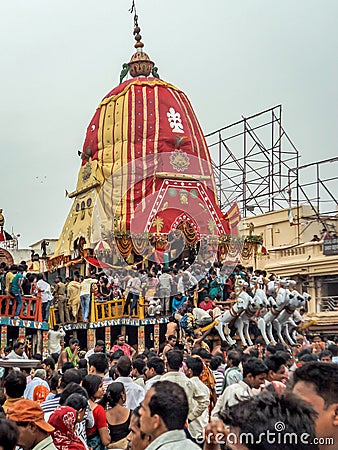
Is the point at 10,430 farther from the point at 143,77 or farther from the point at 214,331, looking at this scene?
the point at 143,77

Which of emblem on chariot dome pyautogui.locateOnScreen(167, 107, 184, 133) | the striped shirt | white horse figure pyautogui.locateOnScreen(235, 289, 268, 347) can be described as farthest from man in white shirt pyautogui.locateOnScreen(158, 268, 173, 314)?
the striped shirt

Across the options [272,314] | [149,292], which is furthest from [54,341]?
[272,314]

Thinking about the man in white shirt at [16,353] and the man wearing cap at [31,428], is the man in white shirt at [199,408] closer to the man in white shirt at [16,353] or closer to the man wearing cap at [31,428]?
the man wearing cap at [31,428]

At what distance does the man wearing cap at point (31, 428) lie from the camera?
166 inches

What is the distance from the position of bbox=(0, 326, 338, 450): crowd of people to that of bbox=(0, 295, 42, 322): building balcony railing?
7644mm

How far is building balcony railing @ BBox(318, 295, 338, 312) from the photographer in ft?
90.4

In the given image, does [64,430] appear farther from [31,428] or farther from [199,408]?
[199,408]

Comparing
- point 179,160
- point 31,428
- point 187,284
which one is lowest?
point 31,428

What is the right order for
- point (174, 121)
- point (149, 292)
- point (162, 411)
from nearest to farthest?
point (162, 411), point (149, 292), point (174, 121)

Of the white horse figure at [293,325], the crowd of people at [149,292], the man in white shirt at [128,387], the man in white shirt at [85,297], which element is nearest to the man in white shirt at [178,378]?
the man in white shirt at [128,387]

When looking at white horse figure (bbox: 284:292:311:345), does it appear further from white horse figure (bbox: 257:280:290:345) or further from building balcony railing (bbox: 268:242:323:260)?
building balcony railing (bbox: 268:242:323:260)

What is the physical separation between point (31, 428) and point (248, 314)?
1292 centimetres

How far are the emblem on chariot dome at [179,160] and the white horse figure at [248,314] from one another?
441 inches

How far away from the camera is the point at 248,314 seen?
16.9 meters
